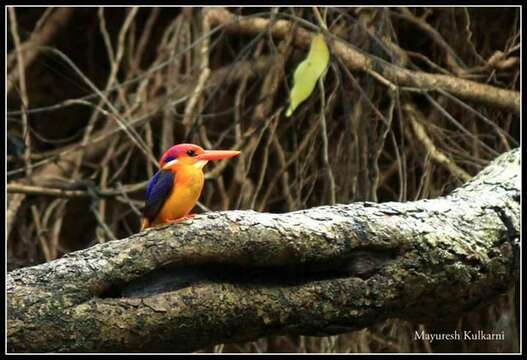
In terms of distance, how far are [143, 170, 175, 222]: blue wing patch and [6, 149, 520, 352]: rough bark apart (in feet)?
0.45

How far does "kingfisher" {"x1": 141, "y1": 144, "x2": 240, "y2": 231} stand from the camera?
198cm

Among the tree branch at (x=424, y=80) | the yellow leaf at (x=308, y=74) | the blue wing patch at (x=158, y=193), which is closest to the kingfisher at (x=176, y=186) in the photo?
the blue wing patch at (x=158, y=193)

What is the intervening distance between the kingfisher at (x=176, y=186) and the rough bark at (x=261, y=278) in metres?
0.12

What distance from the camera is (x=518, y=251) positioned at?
2211 millimetres

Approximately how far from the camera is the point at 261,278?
194 cm

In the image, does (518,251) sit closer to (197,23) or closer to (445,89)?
(445,89)

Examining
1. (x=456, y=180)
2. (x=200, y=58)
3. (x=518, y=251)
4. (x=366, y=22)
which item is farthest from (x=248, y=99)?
(x=518, y=251)

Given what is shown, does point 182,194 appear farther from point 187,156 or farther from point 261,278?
point 261,278

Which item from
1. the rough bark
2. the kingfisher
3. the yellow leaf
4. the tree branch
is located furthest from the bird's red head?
the tree branch

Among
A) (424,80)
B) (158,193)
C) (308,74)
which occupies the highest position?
(424,80)

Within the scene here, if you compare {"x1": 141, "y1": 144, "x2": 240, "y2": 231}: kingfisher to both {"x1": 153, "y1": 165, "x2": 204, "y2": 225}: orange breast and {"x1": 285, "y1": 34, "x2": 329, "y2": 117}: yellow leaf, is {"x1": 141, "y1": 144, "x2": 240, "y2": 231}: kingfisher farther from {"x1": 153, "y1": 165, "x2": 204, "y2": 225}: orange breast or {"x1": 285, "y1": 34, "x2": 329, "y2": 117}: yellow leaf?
{"x1": 285, "y1": 34, "x2": 329, "y2": 117}: yellow leaf

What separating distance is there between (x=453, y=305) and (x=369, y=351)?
1027 millimetres

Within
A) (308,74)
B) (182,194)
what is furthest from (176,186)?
(308,74)

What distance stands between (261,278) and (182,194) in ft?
0.80
